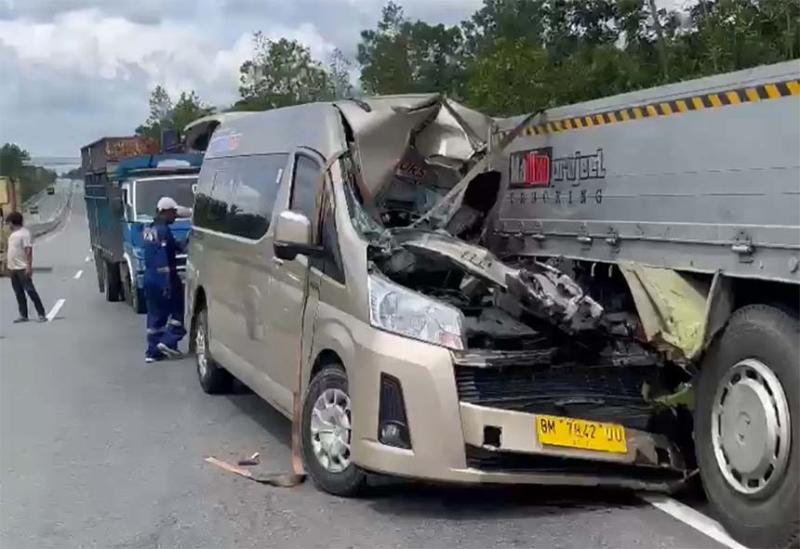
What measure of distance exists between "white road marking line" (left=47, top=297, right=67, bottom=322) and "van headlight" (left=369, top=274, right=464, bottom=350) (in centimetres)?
1270

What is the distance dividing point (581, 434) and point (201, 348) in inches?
206

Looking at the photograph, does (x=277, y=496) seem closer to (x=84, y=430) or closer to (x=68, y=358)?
(x=84, y=430)

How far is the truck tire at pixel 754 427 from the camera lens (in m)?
5.15

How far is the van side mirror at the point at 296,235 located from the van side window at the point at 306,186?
21cm

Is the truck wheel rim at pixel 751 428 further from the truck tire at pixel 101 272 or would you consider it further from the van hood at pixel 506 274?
the truck tire at pixel 101 272

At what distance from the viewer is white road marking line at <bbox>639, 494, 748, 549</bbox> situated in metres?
5.58

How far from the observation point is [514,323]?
20.7ft

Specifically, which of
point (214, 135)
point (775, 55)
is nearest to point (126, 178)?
point (214, 135)

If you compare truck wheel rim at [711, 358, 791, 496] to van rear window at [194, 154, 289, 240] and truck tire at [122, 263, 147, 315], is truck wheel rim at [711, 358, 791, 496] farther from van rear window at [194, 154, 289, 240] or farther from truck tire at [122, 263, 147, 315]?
truck tire at [122, 263, 147, 315]

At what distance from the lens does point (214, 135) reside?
34.1ft

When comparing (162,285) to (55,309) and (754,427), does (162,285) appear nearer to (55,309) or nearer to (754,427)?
(55,309)

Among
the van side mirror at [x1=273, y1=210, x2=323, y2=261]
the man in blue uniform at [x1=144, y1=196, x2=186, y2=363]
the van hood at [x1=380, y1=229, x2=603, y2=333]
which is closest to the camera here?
the van hood at [x1=380, y1=229, x2=603, y2=333]

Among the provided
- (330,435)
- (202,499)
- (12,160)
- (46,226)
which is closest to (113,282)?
(202,499)

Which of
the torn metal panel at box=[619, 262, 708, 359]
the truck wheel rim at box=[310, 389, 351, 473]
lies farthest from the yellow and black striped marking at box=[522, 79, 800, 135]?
the truck wheel rim at box=[310, 389, 351, 473]
